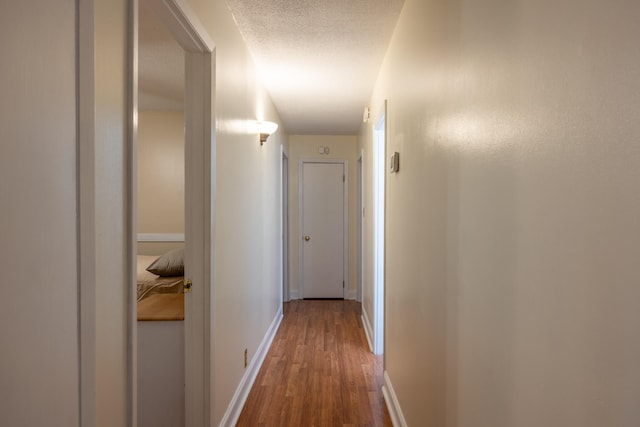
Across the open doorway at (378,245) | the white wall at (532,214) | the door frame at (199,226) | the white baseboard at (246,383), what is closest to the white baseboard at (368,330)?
the open doorway at (378,245)

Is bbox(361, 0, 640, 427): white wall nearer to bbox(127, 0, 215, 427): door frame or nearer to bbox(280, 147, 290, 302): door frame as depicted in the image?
bbox(127, 0, 215, 427): door frame

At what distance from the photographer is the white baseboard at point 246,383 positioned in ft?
8.17

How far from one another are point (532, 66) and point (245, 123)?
2.32 meters

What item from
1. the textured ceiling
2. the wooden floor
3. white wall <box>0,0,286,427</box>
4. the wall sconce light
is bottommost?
the wooden floor

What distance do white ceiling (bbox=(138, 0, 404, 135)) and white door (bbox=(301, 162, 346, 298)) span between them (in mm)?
1456

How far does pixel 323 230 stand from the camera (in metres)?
6.27

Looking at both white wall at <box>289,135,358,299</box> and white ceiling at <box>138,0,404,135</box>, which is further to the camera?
white wall at <box>289,135,358,299</box>

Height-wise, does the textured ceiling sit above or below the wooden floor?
above

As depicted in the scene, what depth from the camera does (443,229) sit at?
160 centimetres

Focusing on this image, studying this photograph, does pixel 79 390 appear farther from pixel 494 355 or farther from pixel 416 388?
pixel 416 388

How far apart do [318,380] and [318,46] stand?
2.39 metres

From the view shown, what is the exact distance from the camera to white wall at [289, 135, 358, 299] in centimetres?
626

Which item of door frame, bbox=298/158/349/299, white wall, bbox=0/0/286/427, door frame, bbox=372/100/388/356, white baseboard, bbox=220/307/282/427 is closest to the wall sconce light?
door frame, bbox=372/100/388/356

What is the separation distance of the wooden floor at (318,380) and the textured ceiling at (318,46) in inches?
93.2
